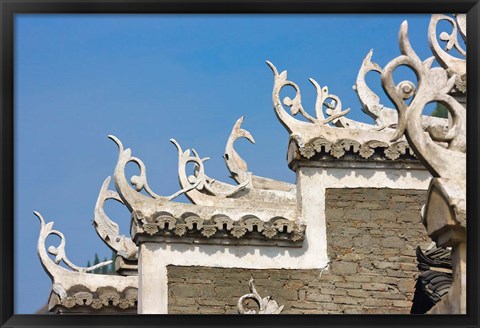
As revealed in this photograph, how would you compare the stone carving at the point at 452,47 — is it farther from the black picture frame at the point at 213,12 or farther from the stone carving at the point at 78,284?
the stone carving at the point at 78,284

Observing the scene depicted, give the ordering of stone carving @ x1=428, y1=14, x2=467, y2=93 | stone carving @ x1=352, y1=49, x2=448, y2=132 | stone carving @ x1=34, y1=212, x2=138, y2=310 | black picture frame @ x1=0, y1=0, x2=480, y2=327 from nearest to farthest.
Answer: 1. black picture frame @ x1=0, y1=0, x2=480, y2=327
2. stone carving @ x1=428, y1=14, x2=467, y2=93
3. stone carving @ x1=352, y1=49, x2=448, y2=132
4. stone carving @ x1=34, y1=212, x2=138, y2=310

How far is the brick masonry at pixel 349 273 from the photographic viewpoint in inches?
779

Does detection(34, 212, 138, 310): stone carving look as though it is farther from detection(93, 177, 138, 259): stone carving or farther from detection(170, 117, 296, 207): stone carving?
detection(170, 117, 296, 207): stone carving

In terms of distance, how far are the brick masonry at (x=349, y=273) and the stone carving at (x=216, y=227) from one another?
33cm

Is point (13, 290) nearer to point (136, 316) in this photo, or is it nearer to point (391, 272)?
point (136, 316)

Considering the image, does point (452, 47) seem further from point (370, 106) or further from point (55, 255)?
point (55, 255)

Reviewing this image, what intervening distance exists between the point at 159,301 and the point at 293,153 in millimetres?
1962

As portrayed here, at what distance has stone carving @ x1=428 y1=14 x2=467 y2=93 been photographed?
16781mm

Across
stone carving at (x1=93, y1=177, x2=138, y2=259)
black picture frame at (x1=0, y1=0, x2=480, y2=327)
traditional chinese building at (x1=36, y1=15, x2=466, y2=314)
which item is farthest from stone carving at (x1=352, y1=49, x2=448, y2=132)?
black picture frame at (x1=0, y1=0, x2=480, y2=327)

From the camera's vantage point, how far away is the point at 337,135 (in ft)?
66.3

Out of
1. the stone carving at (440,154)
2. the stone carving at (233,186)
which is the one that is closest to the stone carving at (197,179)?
the stone carving at (233,186)

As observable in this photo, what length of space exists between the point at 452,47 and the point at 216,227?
2861 mm

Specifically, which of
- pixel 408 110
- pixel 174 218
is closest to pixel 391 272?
pixel 174 218

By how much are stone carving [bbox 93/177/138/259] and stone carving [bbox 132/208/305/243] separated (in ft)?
10.0
